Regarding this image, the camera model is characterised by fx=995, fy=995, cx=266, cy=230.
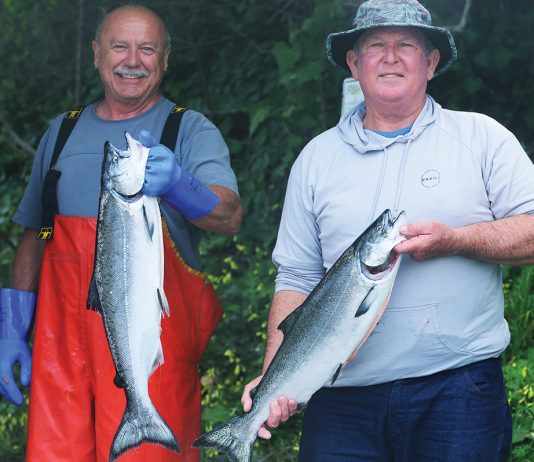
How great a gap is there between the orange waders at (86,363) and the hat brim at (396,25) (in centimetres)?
98

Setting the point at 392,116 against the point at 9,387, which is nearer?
the point at 392,116

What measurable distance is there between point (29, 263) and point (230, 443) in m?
1.50

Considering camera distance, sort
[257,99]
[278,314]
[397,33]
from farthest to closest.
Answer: [257,99], [278,314], [397,33]

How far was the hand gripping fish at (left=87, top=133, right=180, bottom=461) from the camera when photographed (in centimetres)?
336

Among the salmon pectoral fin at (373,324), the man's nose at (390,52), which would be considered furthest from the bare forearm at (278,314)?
the man's nose at (390,52)

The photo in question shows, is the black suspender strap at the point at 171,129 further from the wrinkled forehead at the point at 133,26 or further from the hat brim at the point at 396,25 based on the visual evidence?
the hat brim at the point at 396,25

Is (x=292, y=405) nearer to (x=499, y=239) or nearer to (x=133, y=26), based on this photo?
(x=499, y=239)

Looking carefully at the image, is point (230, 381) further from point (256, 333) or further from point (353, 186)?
point (353, 186)

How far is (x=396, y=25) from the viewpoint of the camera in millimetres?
3541

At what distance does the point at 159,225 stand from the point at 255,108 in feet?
13.5

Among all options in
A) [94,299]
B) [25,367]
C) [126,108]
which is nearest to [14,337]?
[25,367]

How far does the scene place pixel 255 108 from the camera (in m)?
7.43

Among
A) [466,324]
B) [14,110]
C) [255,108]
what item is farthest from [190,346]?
[14,110]

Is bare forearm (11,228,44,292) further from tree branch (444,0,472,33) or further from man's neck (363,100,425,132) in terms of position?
Answer: tree branch (444,0,472,33)
